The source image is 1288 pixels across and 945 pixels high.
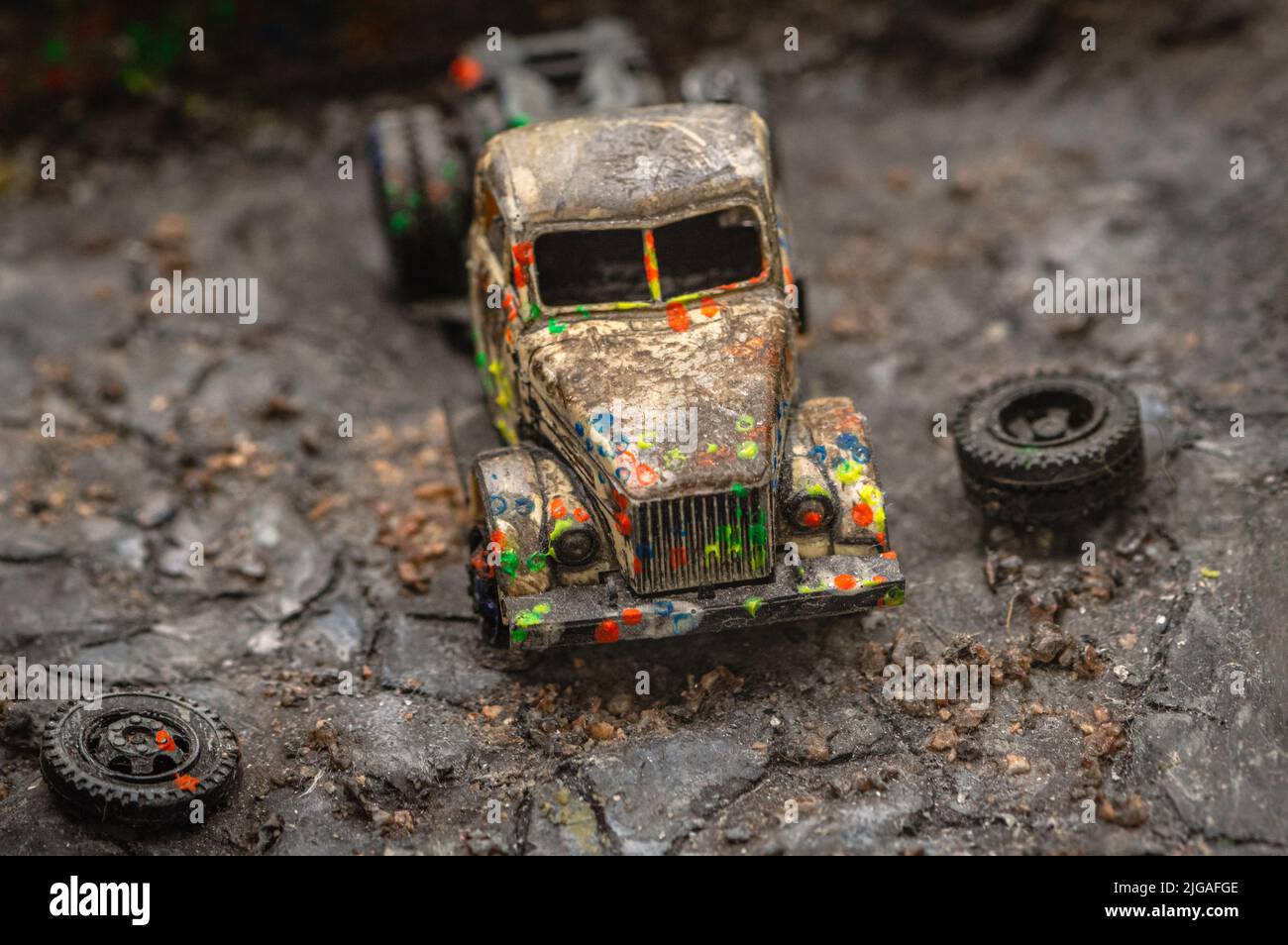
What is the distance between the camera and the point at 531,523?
21.0 feet

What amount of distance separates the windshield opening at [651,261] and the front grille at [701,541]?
1361 mm

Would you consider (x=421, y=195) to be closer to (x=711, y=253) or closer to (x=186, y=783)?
(x=711, y=253)

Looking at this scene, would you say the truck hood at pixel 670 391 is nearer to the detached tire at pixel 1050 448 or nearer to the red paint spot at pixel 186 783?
the detached tire at pixel 1050 448

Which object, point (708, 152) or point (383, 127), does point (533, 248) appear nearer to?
point (708, 152)

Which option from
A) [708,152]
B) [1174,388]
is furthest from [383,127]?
[1174,388]

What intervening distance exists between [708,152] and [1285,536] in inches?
132

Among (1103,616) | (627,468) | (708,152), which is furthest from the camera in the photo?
(708,152)

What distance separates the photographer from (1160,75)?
11094 mm

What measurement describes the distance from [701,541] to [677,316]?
1310 mm

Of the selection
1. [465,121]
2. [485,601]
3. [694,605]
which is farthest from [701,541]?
[465,121]

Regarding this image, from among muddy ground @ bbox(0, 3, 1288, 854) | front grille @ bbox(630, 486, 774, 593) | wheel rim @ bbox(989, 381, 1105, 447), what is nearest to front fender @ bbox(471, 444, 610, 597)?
front grille @ bbox(630, 486, 774, 593)

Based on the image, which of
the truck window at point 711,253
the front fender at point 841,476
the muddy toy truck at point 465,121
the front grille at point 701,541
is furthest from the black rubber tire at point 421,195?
the front grille at point 701,541

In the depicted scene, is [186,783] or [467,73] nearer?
[186,783]
